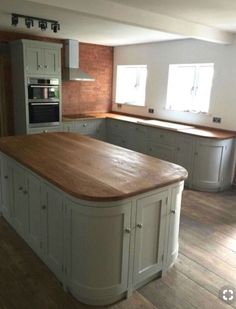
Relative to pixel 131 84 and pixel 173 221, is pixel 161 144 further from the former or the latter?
pixel 173 221

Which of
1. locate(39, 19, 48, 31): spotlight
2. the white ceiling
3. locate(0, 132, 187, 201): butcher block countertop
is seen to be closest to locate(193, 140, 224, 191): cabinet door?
the white ceiling

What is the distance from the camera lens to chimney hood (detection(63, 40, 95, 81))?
5.58m

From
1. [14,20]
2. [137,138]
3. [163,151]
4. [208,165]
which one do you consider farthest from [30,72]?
[208,165]

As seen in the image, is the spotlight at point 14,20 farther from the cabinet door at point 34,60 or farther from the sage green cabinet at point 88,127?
the sage green cabinet at point 88,127

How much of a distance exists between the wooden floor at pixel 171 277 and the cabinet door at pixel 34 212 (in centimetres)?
15

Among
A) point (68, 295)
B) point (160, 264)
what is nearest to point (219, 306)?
point (160, 264)

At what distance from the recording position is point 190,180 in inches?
181

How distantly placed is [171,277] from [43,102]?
3.76 m

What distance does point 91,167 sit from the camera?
2420 mm

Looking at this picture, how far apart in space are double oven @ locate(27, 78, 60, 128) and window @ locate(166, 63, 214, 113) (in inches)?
85.2

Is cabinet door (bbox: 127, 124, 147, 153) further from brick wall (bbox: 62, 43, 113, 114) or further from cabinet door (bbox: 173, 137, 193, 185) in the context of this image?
brick wall (bbox: 62, 43, 113, 114)

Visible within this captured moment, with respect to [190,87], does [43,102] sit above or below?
below

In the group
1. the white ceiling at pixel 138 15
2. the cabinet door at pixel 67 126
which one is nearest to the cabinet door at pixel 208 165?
the white ceiling at pixel 138 15

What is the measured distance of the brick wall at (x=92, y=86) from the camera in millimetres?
6137
